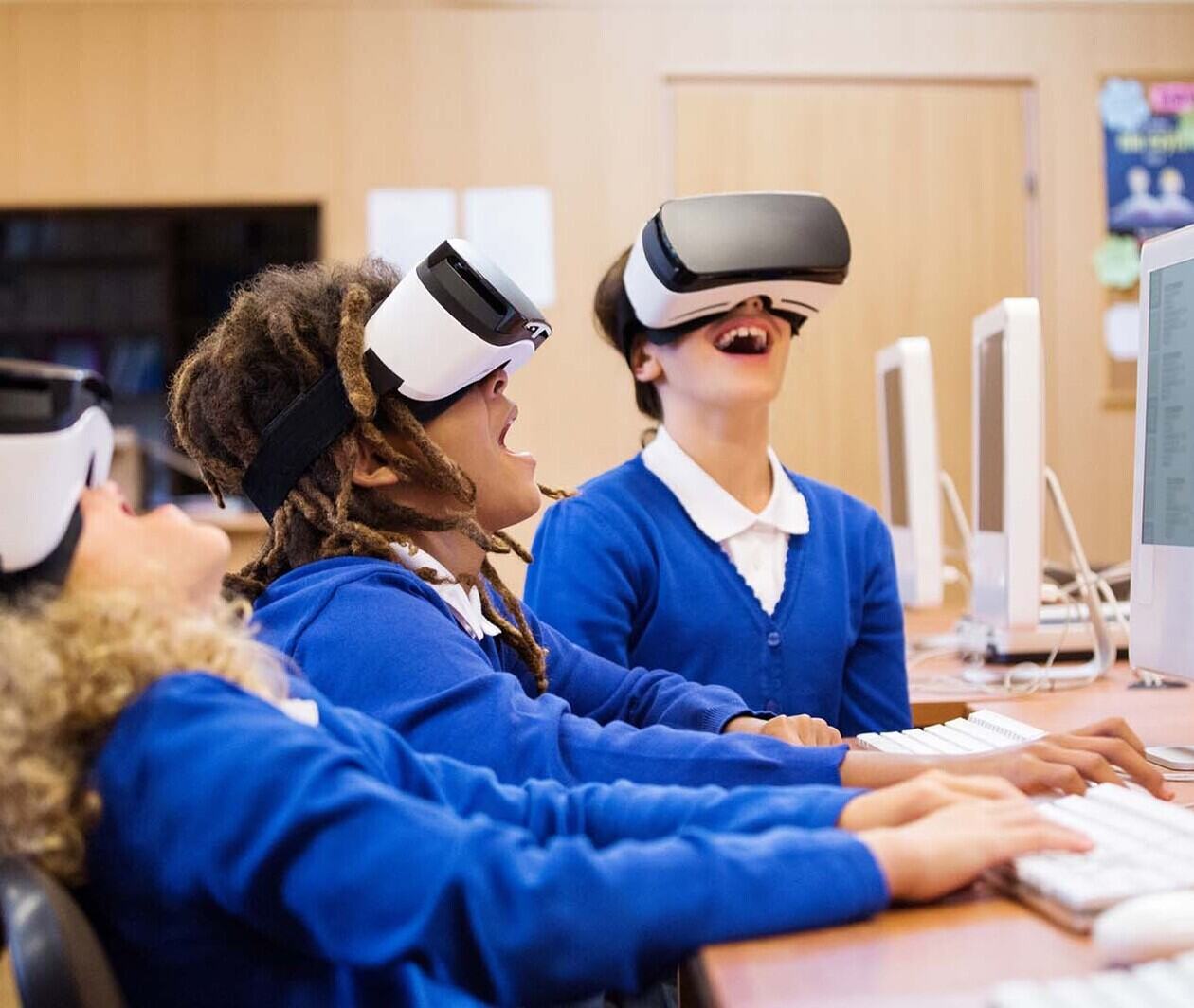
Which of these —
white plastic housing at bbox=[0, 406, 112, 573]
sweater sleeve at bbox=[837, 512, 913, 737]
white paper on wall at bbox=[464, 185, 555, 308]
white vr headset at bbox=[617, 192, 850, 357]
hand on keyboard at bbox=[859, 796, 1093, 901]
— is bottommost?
sweater sleeve at bbox=[837, 512, 913, 737]

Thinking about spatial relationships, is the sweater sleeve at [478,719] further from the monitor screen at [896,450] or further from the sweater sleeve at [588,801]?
the monitor screen at [896,450]

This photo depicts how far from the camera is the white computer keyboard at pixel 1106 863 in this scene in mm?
737

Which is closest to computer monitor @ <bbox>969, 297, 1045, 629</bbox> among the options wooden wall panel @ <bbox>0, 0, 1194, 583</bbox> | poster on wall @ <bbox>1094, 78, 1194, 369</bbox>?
wooden wall panel @ <bbox>0, 0, 1194, 583</bbox>

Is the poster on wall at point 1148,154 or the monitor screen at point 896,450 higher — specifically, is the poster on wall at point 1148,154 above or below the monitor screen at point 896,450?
above

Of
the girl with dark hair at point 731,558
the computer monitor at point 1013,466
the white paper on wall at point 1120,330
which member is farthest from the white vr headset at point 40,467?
the white paper on wall at point 1120,330

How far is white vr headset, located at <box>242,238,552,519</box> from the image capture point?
122cm

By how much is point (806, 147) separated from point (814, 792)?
3.78 meters

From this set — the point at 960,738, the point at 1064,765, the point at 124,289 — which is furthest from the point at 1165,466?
the point at 124,289

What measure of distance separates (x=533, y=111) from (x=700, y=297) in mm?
2784

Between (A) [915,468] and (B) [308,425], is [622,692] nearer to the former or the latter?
(B) [308,425]

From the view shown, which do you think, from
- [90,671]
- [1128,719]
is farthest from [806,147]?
[90,671]

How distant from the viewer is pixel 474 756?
1033 mm

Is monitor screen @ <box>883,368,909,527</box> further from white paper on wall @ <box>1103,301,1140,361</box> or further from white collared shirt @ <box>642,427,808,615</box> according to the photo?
white paper on wall @ <box>1103,301,1140,361</box>

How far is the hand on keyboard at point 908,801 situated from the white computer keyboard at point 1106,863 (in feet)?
0.16
